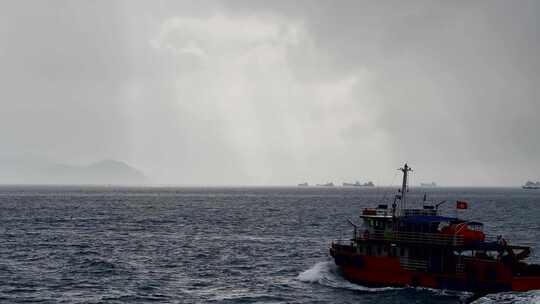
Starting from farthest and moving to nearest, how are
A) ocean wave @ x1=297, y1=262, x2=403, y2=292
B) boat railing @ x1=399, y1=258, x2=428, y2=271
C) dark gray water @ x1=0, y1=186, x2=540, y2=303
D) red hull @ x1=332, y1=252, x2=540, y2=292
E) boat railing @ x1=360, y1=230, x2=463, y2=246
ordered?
ocean wave @ x1=297, y1=262, x2=403, y2=292, boat railing @ x1=399, y1=258, x2=428, y2=271, boat railing @ x1=360, y1=230, x2=463, y2=246, dark gray water @ x1=0, y1=186, x2=540, y2=303, red hull @ x1=332, y1=252, x2=540, y2=292

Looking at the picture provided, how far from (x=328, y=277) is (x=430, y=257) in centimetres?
993

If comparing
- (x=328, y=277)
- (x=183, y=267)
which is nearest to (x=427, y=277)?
(x=328, y=277)

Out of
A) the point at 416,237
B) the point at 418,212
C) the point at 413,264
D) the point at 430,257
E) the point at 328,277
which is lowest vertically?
the point at 328,277

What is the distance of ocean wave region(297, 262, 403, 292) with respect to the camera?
50.7 metres

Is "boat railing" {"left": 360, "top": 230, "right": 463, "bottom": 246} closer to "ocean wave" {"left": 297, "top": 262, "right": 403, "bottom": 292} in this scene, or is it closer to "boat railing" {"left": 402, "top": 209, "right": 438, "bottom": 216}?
"boat railing" {"left": 402, "top": 209, "right": 438, "bottom": 216}

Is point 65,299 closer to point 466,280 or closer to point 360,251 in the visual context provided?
point 360,251

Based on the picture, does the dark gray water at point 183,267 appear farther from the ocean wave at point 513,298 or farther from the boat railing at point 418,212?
the boat railing at point 418,212

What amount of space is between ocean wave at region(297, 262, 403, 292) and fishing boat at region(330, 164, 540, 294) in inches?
29.3

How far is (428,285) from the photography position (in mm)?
48000

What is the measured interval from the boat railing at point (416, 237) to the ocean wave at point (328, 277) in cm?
420

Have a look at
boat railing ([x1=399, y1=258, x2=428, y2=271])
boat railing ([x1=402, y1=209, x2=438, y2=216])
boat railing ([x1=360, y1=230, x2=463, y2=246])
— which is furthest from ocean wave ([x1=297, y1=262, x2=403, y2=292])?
boat railing ([x1=402, y1=209, x2=438, y2=216])

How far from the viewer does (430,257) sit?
48.8m

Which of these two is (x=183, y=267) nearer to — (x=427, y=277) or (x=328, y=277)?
(x=328, y=277)

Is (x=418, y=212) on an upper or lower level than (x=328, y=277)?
upper
